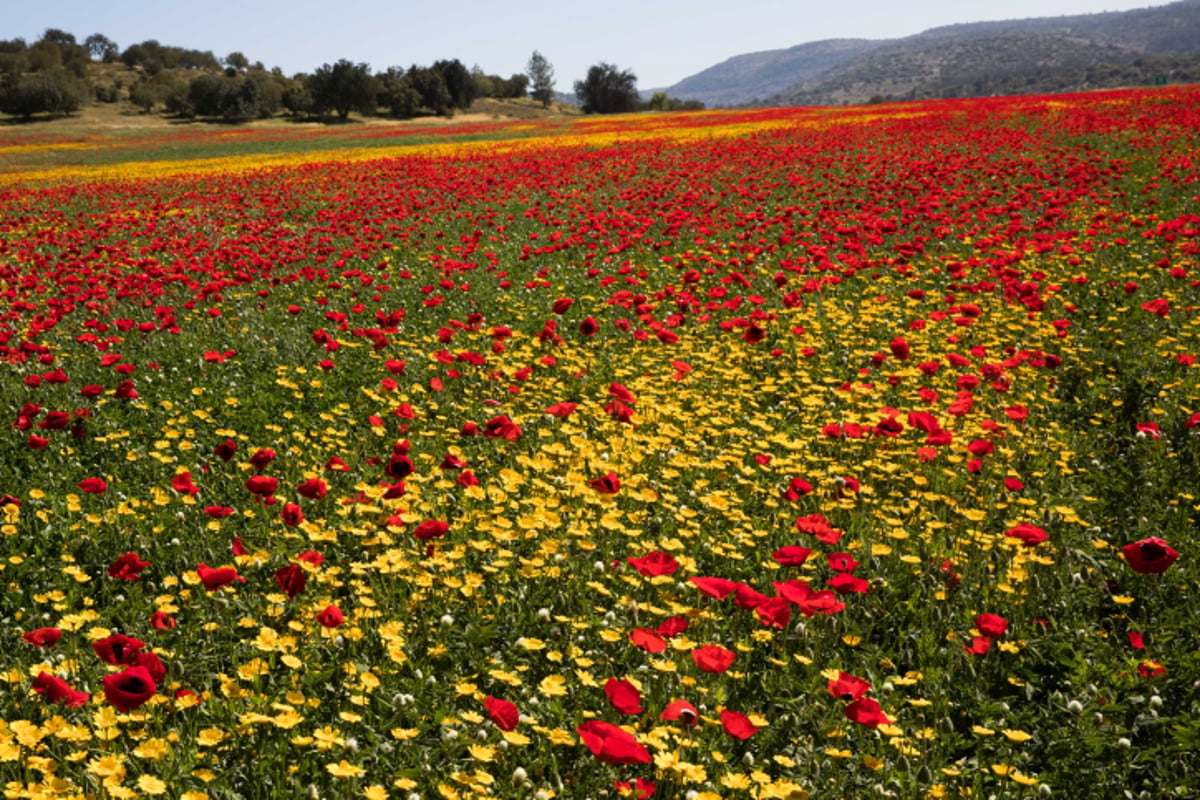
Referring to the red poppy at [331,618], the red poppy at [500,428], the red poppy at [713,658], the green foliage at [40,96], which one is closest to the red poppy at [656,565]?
the red poppy at [713,658]

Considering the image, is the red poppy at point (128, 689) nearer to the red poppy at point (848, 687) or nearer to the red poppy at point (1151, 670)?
the red poppy at point (848, 687)

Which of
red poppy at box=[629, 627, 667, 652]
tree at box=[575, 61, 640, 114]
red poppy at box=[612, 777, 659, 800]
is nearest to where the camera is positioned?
red poppy at box=[612, 777, 659, 800]

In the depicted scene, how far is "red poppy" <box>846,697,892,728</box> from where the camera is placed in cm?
245

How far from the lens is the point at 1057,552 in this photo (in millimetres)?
4062

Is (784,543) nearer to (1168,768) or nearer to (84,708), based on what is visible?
(1168,768)

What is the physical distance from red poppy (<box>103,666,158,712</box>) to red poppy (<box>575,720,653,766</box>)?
1.30m

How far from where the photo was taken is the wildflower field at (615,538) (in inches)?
110

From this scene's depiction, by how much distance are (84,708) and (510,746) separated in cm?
173

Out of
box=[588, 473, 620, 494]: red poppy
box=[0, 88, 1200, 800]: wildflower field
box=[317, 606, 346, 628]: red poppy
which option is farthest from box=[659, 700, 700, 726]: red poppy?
box=[317, 606, 346, 628]: red poppy

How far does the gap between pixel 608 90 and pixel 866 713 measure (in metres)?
105

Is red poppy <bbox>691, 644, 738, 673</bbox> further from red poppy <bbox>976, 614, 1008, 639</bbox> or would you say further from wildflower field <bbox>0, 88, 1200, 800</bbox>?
red poppy <bbox>976, 614, 1008, 639</bbox>

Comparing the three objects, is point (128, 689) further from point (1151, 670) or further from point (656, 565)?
point (1151, 670)

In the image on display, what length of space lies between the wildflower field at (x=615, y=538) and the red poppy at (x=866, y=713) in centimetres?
2

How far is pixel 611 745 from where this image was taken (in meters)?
2.15
